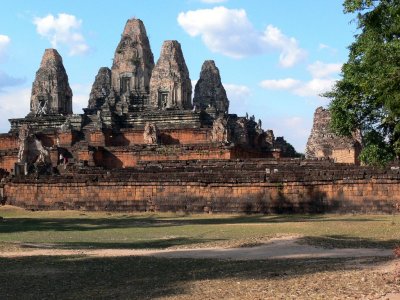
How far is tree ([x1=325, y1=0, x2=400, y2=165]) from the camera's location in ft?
36.4

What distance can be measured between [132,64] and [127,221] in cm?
3244

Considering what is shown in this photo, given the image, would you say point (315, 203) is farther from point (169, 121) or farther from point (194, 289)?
point (169, 121)

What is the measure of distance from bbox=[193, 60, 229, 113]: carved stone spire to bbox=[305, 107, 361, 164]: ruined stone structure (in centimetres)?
1308

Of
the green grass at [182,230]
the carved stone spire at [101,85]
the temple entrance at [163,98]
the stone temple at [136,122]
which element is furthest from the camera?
the carved stone spire at [101,85]

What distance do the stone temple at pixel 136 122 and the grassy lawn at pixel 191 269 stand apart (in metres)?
17.6

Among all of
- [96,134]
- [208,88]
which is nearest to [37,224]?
[96,134]

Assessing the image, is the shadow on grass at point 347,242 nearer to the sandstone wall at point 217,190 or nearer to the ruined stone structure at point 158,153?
the sandstone wall at point 217,190

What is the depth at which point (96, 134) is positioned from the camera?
45406 millimetres

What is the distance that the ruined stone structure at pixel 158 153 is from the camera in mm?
24688

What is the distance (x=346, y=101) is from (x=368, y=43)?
75.5 inches

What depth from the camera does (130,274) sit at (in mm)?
10766

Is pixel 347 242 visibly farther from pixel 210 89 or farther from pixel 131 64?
pixel 210 89

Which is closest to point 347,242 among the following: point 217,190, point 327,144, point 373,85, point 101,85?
point 373,85

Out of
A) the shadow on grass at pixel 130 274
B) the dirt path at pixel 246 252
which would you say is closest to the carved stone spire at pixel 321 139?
the dirt path at pixel 246 252
